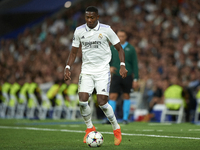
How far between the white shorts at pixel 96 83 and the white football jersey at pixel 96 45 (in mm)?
75

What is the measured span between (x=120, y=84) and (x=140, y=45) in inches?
286

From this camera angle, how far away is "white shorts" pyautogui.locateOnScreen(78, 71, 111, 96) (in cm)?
620

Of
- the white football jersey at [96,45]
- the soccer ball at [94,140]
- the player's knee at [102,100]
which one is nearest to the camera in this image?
the soccer ball at [94,140]

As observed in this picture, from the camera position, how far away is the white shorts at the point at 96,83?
6.20 metres

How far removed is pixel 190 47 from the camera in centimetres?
1501

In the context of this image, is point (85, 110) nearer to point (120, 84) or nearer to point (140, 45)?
point (120, 84)

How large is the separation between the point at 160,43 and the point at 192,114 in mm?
4464

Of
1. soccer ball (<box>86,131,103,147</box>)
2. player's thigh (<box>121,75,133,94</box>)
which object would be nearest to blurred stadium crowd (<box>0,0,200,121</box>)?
player's thigh (<box>121,75,133,94</box>)

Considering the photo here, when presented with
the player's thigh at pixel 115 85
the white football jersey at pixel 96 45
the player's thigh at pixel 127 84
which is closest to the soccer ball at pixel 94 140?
the white football jersey at pixel 96 45

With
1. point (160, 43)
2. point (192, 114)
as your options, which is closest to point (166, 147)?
point (192, 114)

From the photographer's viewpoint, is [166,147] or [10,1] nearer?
[166,147]

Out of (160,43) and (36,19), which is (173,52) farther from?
(36,19)

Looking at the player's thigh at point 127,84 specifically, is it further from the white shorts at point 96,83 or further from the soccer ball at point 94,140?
the soccer ball at point 94,140

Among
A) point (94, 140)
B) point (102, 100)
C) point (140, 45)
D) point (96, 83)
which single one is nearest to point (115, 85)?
point (96, 83)
